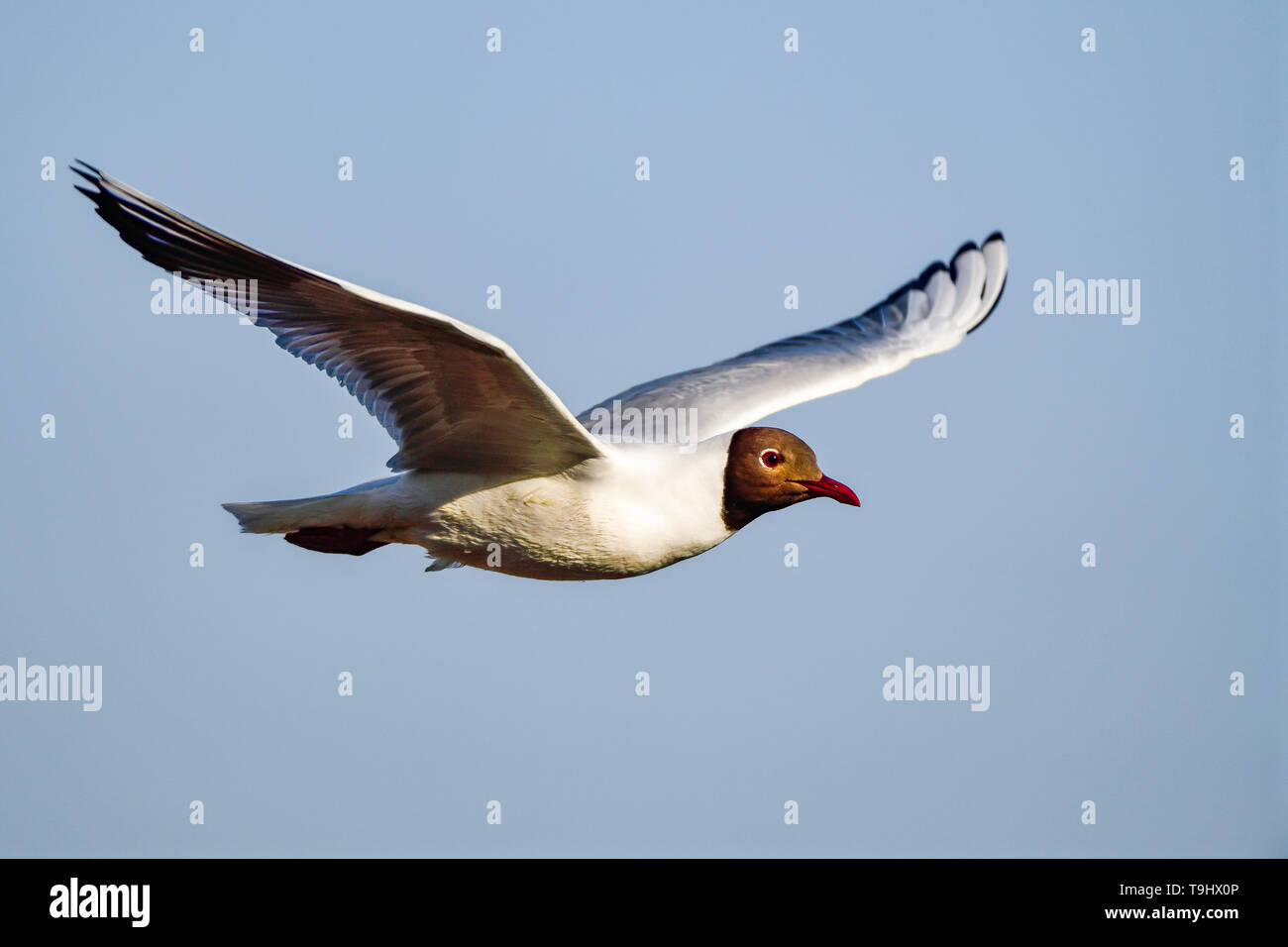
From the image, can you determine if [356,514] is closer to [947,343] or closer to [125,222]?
[125,222]

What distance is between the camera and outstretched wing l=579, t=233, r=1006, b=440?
7.52 meters

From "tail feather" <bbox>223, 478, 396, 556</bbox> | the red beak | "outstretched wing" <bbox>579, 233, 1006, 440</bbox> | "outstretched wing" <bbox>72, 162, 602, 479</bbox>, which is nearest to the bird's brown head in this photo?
the red beak

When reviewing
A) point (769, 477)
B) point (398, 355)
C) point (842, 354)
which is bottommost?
point (769, 477)

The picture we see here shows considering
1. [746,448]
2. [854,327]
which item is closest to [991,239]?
[854,327]

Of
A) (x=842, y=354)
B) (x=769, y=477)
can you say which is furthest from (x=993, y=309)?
(x=769, y=477)

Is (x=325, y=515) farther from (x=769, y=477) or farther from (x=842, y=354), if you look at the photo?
(x=842, y=354)

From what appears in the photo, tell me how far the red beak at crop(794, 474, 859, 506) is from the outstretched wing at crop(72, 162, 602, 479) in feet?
3.16

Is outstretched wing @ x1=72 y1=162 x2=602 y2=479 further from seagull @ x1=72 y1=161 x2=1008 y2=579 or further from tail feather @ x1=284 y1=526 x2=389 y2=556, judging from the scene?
tail feather @ x1=284 y1=526 x2=389 y2=556

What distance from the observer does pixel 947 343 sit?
26.9 feet

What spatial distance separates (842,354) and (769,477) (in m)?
2.24

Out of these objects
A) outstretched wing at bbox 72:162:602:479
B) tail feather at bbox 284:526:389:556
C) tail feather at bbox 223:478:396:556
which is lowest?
tail feather at bbox 284:526:389:556

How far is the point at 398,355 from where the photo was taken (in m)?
5.55

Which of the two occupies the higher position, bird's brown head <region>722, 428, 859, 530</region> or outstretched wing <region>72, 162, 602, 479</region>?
outstretched wing <region>72, 162, 602, 479</region>

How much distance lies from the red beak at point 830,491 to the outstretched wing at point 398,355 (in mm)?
963
